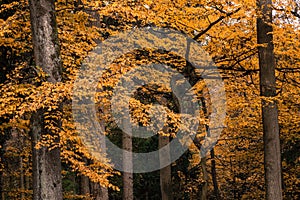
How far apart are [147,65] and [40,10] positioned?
339 centimetres

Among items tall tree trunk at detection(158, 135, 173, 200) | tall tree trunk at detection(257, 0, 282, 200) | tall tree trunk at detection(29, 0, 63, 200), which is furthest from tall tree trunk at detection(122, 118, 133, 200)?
tall tree trunk at detection(29, 0, 63, 200)

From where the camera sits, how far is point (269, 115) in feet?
32.7

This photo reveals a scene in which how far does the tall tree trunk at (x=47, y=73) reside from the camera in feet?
24.0

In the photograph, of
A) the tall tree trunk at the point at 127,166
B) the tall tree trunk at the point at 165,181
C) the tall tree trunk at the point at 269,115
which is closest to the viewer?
the tall tree trunk at the point at 269,115

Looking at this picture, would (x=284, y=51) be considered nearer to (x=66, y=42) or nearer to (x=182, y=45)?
(x=182, y=45)

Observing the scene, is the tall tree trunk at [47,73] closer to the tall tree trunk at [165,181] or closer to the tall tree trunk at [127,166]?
the tall tree trunk at [127,166]

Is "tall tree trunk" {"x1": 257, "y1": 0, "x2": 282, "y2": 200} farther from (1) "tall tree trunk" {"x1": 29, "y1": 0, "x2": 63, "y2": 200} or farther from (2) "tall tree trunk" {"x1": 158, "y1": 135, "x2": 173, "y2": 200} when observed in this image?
(2) "tall tree trunk" {"x1": 158, "y1": 135, "x2": 173, "y2": 200}

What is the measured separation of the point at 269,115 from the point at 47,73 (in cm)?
537

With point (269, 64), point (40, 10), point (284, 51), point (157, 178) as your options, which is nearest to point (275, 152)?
point (269, 64)

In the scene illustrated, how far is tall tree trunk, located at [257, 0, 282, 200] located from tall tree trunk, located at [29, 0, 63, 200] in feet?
16.0

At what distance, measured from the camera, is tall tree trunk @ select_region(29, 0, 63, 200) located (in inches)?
287

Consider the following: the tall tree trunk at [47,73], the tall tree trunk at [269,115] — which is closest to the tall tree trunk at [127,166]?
the tall tree trunk at [269,115]

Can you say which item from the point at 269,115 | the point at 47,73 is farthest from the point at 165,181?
the point at 47,73

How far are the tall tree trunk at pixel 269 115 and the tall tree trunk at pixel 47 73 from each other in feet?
16.0
